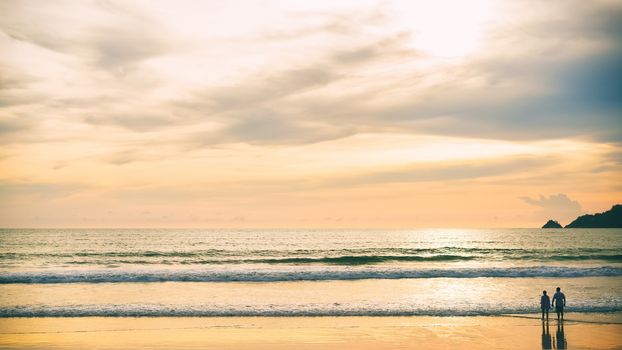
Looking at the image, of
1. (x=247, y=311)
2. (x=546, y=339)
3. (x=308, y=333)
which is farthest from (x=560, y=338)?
(x=247, y=311)

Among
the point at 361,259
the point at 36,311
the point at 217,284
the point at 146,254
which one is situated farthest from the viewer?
the point at 146,254

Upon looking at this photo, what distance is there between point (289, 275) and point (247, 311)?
13.4m

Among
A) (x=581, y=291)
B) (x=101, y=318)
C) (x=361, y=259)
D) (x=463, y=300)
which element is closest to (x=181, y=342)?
(x=101, y=318)

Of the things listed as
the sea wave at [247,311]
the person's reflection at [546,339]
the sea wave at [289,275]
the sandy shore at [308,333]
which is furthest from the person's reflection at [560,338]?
the sea wave at [289,275]

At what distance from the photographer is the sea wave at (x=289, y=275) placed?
1398 inches

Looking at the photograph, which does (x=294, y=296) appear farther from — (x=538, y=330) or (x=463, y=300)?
(x=538, y=330)

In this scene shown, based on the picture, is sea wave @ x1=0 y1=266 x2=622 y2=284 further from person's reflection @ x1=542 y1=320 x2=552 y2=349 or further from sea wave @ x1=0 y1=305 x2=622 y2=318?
person's reflection @ x1=542 y1=320 x2=552 y2=349

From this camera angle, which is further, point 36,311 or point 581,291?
point 581,291

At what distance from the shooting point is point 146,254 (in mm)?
64312

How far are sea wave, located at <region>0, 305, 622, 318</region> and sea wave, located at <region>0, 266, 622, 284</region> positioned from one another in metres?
10.9

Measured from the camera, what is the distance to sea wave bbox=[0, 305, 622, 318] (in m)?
23.3

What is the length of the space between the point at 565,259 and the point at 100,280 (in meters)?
50.5

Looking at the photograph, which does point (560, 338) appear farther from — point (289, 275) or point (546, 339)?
point (289, 275)

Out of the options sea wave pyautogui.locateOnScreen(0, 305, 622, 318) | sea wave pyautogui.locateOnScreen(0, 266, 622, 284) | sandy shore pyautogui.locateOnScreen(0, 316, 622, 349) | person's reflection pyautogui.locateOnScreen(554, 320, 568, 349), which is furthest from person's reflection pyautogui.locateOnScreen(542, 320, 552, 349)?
sea wave pyautogui.locateOnScreen(0, 266, 622, 284)
